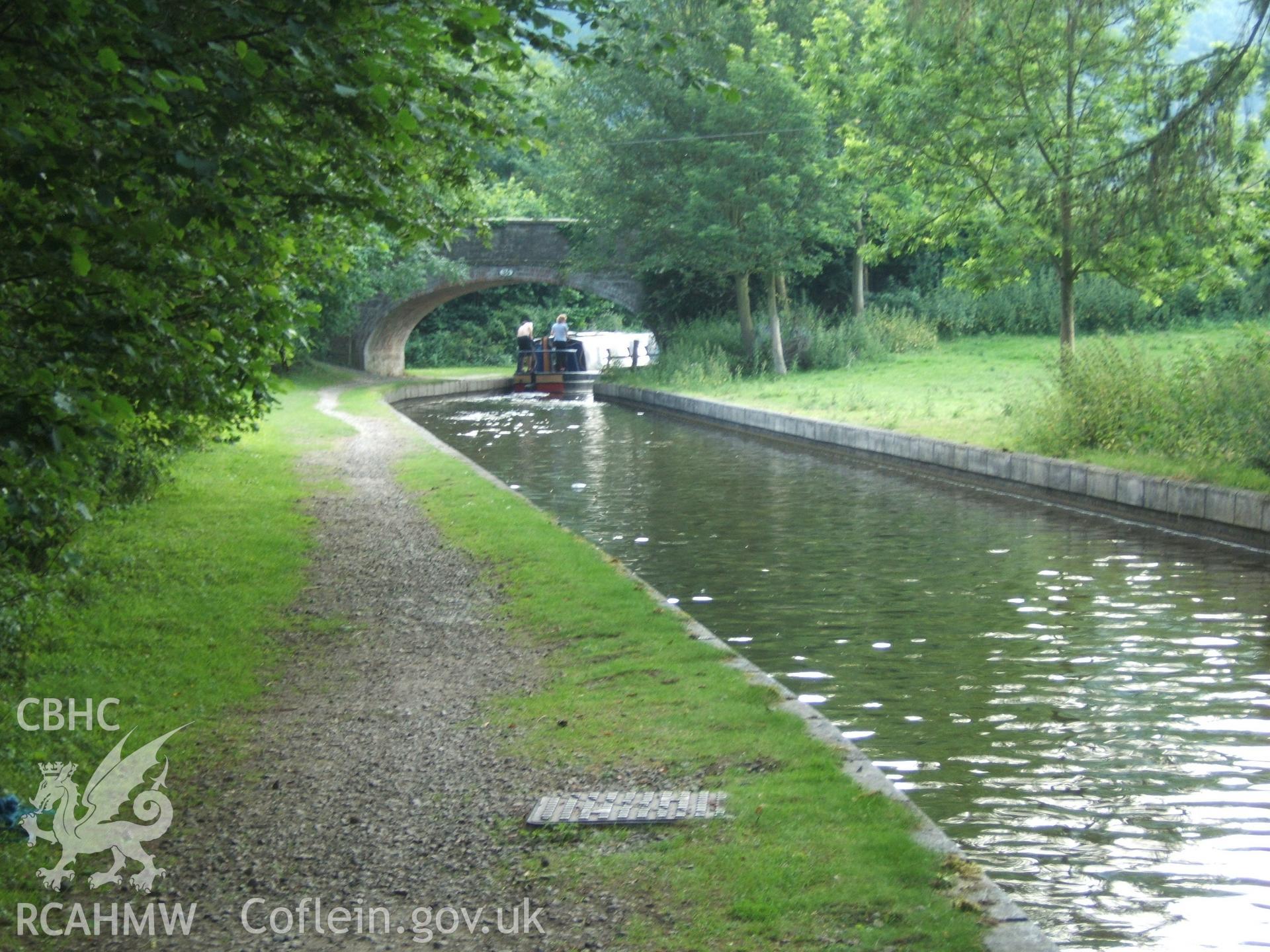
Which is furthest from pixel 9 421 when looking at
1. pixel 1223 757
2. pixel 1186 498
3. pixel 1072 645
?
pixel 1186 498

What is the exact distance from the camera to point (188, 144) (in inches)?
198

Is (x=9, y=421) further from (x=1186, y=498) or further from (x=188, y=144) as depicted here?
(x=1186, y=498)

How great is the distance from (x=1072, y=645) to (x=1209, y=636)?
0.86m

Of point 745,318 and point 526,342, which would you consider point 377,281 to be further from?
point 745,318

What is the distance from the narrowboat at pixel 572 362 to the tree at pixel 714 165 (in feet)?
15.9

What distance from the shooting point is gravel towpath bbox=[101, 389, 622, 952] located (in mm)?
3812

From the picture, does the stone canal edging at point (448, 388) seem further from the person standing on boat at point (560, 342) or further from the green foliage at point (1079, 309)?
the green foliage at point (1079, 309)

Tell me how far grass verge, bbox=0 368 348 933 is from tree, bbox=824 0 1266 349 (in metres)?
8.27

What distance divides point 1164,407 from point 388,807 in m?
11.1

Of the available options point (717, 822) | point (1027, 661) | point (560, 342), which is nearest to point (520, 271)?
point (560, 342)

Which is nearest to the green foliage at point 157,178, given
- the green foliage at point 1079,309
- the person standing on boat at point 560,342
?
the green foliage at point 1079,309

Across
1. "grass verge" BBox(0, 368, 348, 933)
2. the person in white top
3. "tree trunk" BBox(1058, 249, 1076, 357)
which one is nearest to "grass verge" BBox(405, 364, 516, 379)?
the person in white top

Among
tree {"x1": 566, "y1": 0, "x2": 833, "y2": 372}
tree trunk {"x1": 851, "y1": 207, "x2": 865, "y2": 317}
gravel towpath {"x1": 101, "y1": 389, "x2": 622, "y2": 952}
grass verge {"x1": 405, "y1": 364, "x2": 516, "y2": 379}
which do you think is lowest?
gravel towpath {"x1": 101, "y1": 389, "x2": 622, "y2": 952}

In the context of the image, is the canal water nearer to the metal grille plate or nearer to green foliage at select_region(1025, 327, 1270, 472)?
the metal grille plate
